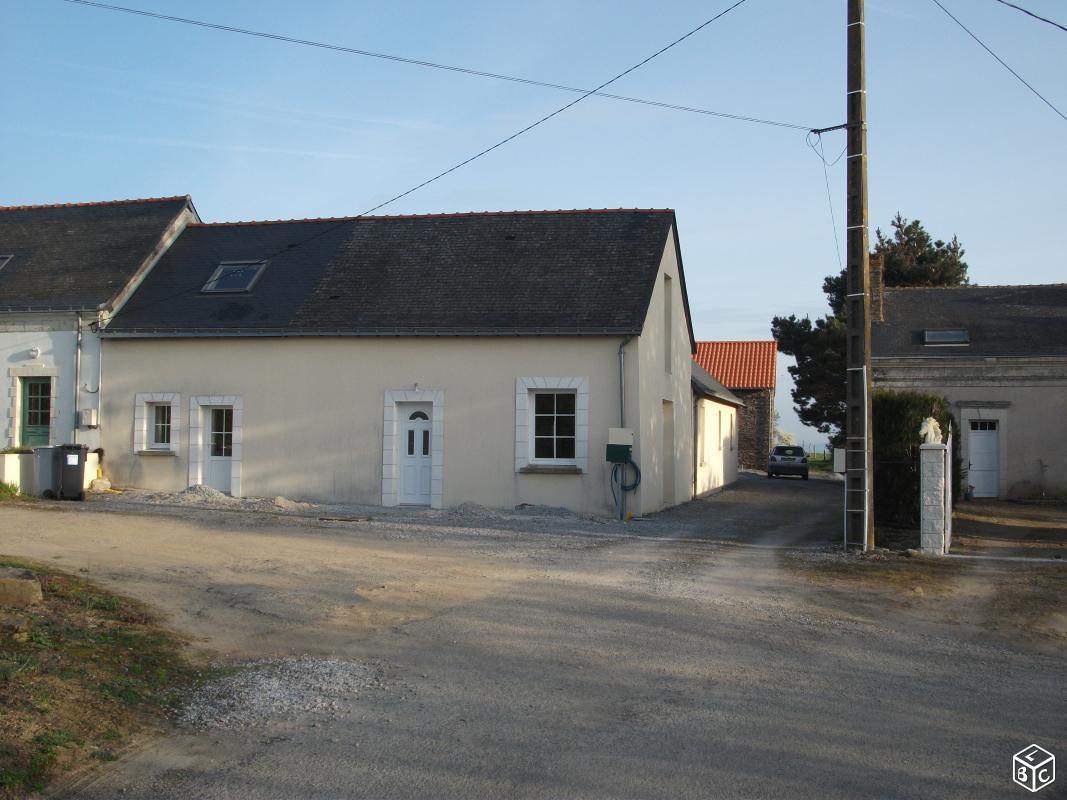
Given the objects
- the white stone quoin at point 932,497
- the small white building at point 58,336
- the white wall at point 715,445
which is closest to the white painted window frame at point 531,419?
the white stone quoin at point 932,497

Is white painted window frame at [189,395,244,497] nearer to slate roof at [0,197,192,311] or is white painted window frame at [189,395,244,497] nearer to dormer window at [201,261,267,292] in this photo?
dormer window at [201,261,267,292]

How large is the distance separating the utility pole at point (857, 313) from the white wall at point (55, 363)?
51.5ft

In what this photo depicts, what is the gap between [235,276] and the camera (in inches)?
857

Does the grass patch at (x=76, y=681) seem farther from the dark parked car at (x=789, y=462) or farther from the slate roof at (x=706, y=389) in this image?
the dark parked car at (x=789, y=462)

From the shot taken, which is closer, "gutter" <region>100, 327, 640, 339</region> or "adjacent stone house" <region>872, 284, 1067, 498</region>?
"gutter" <region>100, 327, 640, 339</region>

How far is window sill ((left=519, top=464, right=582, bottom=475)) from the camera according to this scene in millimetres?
18391

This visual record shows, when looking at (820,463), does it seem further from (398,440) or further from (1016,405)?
(398,440)

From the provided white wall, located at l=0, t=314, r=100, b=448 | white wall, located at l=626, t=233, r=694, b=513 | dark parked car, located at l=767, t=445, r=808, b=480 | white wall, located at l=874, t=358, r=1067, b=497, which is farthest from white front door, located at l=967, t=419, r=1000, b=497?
white wall, located at l=0, t=314, r=100, b=448

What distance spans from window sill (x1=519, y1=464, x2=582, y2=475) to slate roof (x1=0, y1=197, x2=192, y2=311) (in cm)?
1007

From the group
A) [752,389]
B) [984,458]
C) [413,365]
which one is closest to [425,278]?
[413,365]

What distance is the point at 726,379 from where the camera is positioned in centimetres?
4525

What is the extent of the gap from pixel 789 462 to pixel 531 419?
73.0 ft

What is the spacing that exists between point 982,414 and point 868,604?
1800 centimetres

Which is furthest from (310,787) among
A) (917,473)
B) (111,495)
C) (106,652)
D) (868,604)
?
(111,495)
